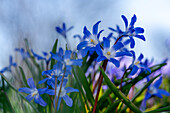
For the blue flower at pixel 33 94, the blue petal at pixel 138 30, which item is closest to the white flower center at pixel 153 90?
the blue petal at pixel 138 30

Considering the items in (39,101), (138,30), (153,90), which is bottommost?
(153,90)

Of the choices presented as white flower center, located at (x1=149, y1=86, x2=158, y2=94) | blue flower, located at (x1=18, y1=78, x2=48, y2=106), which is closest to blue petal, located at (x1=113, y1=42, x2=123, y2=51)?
blue flower, located at (x1=18, y1=78, x2=48, y2=106)

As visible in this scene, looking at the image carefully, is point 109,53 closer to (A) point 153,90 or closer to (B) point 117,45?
(B) point 117,45

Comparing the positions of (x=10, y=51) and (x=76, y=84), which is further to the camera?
(x=10, y=51)

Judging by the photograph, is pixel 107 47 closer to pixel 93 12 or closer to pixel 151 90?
pixel 151 90

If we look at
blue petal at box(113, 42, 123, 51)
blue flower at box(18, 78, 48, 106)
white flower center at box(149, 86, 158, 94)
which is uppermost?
blue petal at box(113, 42, 123, 51)

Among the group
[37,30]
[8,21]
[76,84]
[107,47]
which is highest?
[8,21]

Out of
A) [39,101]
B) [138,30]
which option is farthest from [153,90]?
[39,101]

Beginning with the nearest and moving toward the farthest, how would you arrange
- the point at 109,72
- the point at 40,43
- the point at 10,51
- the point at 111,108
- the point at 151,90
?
the point at 111,108 < the point at 151,90 < the point at 109,72 < the point at 10,51 < the point at 40,43

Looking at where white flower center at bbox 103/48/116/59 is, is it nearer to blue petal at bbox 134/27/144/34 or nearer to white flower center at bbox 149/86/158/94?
blue petal at bbox 134/27/144/34

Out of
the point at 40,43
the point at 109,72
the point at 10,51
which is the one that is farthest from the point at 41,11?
the point at 109,72

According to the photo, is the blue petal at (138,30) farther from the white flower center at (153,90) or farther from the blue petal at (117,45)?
the white flower center at (153,90)
